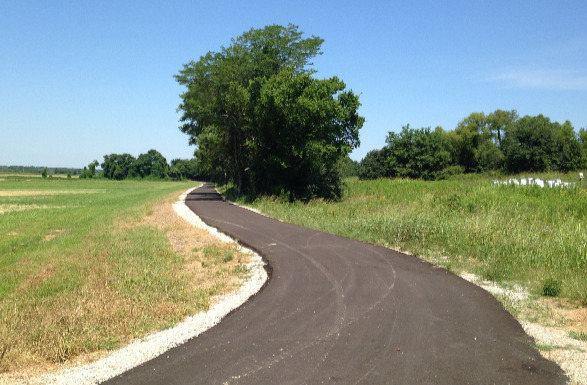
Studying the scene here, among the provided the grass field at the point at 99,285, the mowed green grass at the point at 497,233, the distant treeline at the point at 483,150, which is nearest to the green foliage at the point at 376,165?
the distant treeline at the point at 483,150

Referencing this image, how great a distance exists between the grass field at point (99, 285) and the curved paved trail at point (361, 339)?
1273mm

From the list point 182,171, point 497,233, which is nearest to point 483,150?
point 497,233

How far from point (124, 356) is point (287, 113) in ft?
79.8

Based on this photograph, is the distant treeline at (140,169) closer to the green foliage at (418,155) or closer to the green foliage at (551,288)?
the green foliage at (418,155)

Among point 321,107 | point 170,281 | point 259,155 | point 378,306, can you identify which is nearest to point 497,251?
point 378,306

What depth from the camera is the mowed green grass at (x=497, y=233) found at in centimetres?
942

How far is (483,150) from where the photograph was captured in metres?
78.9

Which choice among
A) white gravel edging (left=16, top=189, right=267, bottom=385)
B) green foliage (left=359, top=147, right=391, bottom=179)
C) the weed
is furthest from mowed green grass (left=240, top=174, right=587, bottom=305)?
green foliage (left=359, top=147, right=391, bottom=179)

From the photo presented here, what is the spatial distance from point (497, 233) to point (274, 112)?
1983 centimetres

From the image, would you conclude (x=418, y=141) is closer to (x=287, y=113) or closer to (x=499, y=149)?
(x=499, y=149)

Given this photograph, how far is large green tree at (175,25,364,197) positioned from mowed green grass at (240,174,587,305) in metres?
8.28

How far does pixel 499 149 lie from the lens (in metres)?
80.0

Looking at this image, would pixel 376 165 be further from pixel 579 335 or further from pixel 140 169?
pixel 140 169

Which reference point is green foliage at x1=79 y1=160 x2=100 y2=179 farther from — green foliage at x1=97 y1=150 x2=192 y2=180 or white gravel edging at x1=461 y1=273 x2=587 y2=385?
white gravel edging at x1=461 y1=273 x2=587 y2=385
